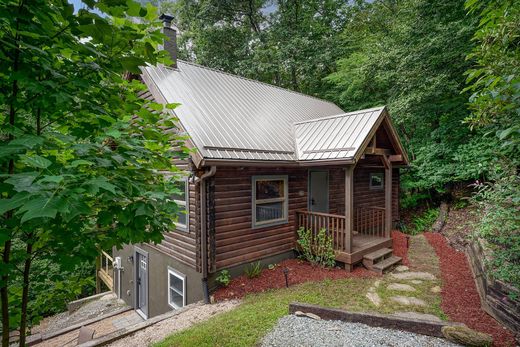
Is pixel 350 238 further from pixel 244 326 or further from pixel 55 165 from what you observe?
pixel 55 165

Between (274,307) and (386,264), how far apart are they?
374 centimetres

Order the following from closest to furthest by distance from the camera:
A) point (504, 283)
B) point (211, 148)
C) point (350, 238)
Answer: point (504, 283), point (211, 148), point (350, 238)

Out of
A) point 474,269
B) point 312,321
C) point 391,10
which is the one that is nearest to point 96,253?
point 312,321

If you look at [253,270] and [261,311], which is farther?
[253,270]

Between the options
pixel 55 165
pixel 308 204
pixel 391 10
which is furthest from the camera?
pixel 391 10

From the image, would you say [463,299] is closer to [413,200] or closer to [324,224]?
[324,224]

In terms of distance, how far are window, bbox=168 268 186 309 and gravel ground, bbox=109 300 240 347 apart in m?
1.20

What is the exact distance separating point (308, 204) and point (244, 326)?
15.4 ft

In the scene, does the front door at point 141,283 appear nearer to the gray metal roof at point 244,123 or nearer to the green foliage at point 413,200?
the gray metal roof at point 244,123

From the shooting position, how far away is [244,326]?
4391mm

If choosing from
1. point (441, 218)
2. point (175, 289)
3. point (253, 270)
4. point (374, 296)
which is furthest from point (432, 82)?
point (175, 289)

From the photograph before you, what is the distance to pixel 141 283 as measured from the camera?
9.20 meters

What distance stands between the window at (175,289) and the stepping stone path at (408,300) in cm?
497

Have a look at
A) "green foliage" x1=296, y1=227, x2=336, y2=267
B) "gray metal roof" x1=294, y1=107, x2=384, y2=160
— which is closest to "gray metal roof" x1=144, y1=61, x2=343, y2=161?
"gray metal roof" x1=294, y1=107, x2=384, y2=160
